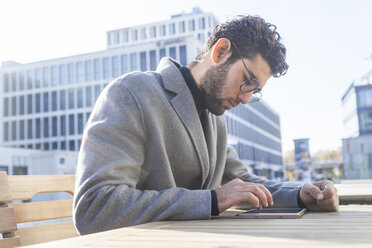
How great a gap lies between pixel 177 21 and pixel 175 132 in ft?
207

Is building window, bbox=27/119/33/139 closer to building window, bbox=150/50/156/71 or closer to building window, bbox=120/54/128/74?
building window, bbox=120/54/128/74

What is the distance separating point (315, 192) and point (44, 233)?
1236 millimetres

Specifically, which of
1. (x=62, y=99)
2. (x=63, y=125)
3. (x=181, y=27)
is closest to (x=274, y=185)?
(x=63, y=125)

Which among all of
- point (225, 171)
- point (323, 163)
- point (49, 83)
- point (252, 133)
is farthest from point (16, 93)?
point (323, 163)

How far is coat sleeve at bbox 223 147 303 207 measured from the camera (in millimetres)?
1984

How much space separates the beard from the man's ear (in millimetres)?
35

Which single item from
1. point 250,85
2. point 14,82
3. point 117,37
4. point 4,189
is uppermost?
point 117,37

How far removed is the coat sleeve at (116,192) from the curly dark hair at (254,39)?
0.68 metres

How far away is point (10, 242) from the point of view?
1.67m

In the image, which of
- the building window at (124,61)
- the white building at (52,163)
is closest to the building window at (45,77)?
the building window at (124,61)

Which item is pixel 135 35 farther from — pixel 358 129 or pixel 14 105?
pixel 358 129

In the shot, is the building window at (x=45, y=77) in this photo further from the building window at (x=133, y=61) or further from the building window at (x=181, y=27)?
the building window at (x=181, y=27)

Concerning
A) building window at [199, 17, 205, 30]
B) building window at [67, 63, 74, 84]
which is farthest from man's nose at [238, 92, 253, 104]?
building window at [199, 17, 205, 30]

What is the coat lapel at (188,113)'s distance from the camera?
6.22 ft
